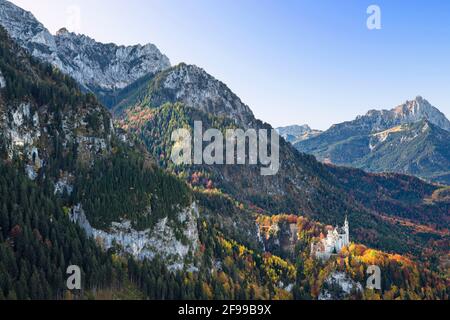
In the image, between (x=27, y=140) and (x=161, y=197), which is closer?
(x=27, y=140)

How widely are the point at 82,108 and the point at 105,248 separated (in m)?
67.8

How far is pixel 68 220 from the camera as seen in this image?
149 meters

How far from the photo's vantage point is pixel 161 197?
611 feet

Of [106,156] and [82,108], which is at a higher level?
[82,108]

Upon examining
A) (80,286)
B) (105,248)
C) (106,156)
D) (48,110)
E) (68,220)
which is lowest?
(80,286)

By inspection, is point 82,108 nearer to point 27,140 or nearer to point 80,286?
point 27,140

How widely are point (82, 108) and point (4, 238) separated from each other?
7764cm

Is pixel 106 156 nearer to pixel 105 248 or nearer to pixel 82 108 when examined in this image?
pixel 82 108

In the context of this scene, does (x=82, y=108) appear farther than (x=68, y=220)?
Yes
